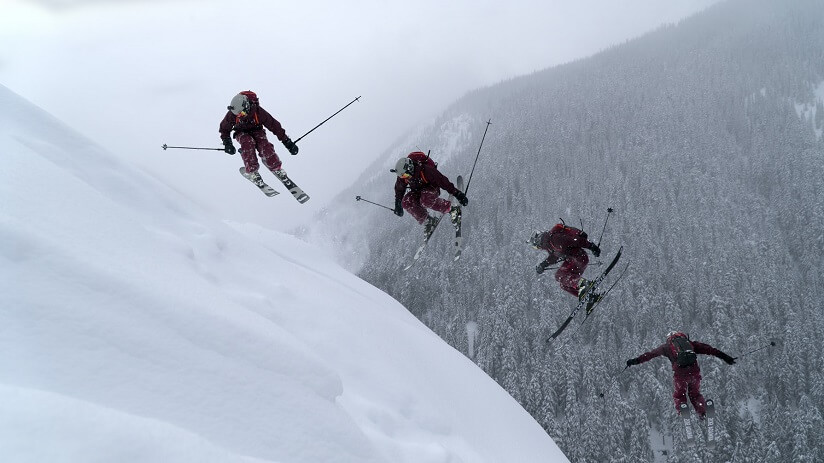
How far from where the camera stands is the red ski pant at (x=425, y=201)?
1093 centimetres

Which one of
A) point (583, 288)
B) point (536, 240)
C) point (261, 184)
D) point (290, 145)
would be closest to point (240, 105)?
point (290, 145)

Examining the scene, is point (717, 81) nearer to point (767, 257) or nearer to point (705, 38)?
point (705, 38)

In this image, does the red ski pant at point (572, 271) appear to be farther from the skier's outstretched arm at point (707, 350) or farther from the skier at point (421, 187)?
the skier at point (421, 187)

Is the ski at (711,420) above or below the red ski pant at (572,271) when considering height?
below

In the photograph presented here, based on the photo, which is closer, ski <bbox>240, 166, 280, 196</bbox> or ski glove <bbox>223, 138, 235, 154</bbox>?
ski glove <bbox>223, 138, 235, 154</bbox>

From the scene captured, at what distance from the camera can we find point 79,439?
86.0 inches

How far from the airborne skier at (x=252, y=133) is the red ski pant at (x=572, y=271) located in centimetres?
800

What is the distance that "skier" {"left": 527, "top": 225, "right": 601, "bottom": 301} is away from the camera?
1152cm

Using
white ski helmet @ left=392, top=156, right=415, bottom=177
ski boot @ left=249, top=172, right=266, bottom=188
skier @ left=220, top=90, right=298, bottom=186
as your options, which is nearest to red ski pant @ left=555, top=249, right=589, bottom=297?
white ski helmet @ left=392, top=156, right=415, bottom=177

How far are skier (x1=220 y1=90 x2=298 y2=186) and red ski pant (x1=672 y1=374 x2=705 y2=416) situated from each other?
40.3 feet

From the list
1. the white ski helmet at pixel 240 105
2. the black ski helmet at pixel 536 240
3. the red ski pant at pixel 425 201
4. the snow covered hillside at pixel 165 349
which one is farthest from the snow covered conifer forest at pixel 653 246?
the snow covered hillside at pixel 165 349

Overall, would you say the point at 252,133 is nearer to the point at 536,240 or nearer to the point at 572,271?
the point at 536,240

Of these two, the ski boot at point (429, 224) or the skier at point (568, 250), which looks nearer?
the skier at point (568, 250)

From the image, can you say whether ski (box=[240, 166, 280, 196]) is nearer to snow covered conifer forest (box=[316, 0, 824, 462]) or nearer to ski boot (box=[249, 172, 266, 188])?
ski boot (box=[249, 172, 266, 188])
